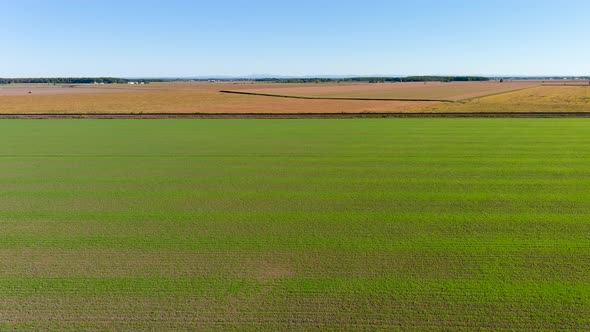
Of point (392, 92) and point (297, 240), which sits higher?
point (392, 92)

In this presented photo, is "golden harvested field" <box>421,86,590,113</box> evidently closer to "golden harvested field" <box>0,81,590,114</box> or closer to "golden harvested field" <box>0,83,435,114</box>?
"golden harvested field" <box>0,81,590,114</box>

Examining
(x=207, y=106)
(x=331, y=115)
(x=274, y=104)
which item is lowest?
(x=331, y=115)

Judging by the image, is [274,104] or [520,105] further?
[274,104]

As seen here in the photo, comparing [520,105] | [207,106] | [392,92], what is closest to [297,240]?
[207,106]

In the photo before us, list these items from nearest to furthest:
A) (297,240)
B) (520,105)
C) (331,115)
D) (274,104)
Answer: (297,240), (331,115), (520,105), (274,104)

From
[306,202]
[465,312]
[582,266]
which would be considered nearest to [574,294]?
[582,266]

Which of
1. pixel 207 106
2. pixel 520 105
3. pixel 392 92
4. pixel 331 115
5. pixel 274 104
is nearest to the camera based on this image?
pixel 331 115

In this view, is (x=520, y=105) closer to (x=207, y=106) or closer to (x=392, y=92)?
(x=207, y=106)

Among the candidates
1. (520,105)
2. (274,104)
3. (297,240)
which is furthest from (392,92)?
(297,240)

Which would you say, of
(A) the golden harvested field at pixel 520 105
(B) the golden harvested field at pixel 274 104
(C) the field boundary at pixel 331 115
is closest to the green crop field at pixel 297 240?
(C) the field boundary at pixel 331 115

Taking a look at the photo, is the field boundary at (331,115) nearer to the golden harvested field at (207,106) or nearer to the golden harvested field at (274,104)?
the golden harvested field at (274,104)
